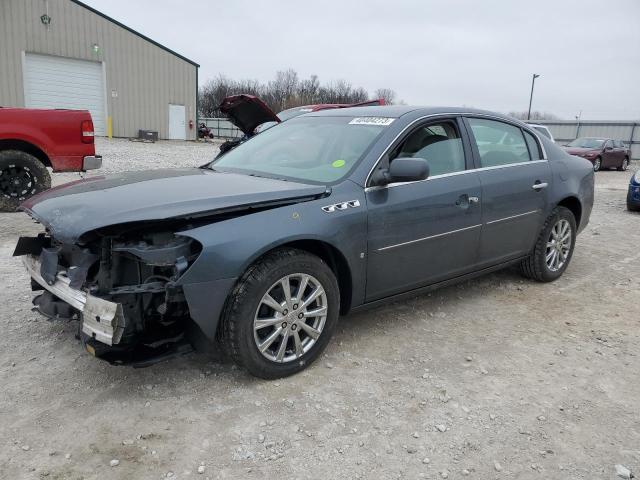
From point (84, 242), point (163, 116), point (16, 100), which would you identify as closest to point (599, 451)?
point (84, 242)

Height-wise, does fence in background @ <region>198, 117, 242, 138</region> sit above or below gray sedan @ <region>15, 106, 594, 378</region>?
above

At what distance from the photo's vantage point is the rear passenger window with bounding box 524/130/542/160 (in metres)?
4.87

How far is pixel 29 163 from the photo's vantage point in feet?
23.8

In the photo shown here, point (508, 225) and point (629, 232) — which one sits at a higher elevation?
point (508, 225)

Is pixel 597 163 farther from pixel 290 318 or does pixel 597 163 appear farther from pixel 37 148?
pixel 290 318

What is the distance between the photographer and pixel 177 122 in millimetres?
27266

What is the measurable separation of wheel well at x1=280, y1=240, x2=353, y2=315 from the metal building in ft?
72.2

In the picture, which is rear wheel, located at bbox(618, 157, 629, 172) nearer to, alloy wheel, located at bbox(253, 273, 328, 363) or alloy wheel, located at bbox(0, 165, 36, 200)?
alloy wheel, located at bbox(0, 165, 36, 200)

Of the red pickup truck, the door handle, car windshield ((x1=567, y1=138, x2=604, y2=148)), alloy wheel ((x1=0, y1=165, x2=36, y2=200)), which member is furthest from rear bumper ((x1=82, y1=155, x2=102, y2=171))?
car windshield ((x1=567, y1=138, x2=604, y2=148))

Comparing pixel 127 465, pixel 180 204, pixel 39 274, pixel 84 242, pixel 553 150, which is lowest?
pixel 127 465

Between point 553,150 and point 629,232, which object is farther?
point 629,232

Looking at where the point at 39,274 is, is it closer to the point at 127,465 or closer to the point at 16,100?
the point at 127,465

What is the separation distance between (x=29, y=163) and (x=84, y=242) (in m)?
5.34

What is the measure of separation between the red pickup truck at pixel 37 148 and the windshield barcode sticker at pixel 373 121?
16.1 feet
